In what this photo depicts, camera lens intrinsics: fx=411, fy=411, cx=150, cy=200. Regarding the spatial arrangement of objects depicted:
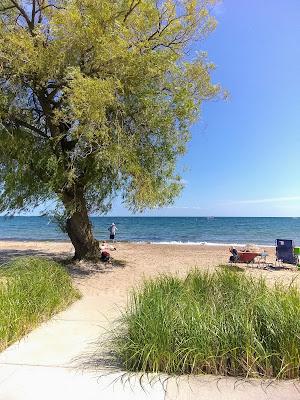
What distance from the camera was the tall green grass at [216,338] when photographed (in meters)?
4.41

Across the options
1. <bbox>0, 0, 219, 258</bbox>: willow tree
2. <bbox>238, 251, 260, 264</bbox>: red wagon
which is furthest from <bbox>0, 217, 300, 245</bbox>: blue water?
<bbox>238, 251, 260, 264</bbox>: red wagon

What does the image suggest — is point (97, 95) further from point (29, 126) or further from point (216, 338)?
point (216, 338)

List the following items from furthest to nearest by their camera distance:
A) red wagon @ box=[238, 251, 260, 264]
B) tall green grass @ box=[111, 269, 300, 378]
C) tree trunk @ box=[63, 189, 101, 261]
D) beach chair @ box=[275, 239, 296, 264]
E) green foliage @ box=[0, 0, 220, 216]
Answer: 1. red wagon @ box=[238, 251, 260, 264]
2. beach chair @ box=[275, 239, 296, 264]
3. tree trunk @ box=[63, 189, 101, 261]
4. green foliage @ box=[0, 0, 220, 216]
5. tall green grass @ box=[111, 269, 300, 378]

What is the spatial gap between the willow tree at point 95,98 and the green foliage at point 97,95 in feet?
0.10

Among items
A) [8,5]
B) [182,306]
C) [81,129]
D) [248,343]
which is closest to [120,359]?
[182,306]

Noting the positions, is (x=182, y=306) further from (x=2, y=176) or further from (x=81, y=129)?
(x=2, y=176)

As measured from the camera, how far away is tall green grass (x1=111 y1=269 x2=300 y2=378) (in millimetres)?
4414

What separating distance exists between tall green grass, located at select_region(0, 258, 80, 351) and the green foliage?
364 cm

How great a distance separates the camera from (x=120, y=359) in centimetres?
496

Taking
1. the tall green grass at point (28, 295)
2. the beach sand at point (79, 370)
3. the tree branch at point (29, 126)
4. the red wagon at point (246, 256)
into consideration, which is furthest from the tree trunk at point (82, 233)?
the beach sand at point (79, 370)

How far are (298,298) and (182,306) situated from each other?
58.9 inches

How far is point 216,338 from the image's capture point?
4555 millimetres

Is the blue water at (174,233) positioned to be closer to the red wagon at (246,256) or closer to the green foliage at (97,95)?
the green foliage at (97,95)

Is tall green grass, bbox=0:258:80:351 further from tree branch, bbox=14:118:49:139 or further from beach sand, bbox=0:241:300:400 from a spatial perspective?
tree branch, bbox=14:118:49:139
